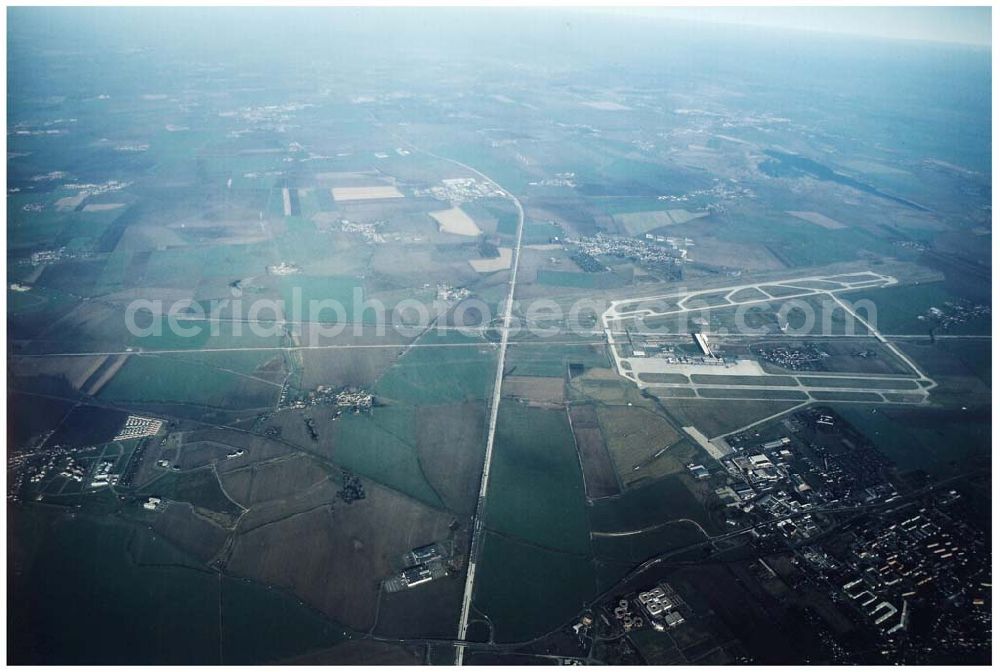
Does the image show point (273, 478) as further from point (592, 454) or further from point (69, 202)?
point (69, 202)

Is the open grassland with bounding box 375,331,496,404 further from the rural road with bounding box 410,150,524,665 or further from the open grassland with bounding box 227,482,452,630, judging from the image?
the open grassland with bounding box 227,482,452,630

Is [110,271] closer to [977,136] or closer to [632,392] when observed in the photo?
[632,392]

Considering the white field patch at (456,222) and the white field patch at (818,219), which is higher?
the white field patch at (818,219)

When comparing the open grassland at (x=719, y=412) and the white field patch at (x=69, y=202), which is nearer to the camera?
the open grassland at (x=719, y=412)

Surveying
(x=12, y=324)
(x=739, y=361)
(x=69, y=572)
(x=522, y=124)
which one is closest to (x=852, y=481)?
(x=739, y=361)

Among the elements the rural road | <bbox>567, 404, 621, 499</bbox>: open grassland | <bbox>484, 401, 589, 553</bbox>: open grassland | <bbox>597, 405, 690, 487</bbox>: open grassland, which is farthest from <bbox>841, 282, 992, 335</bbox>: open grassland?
<bbox>484, 401, 589, 553</bbox>: open grassland

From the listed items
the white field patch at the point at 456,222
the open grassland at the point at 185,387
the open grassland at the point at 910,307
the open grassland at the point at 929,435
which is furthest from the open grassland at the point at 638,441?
the white field patch at the point at 456,222

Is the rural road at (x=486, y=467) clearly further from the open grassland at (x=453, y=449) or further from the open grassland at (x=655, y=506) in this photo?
the open grassland at (x=655, y=506)

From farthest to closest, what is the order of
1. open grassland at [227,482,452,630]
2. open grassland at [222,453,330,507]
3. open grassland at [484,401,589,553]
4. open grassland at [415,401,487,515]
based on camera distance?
1. open grassland at [415,401,487,515]
2. open grassland at [222,453,330,507]
3. open grassland at [484,401,589,553]
4. open grassland at [227,482,452,630]
